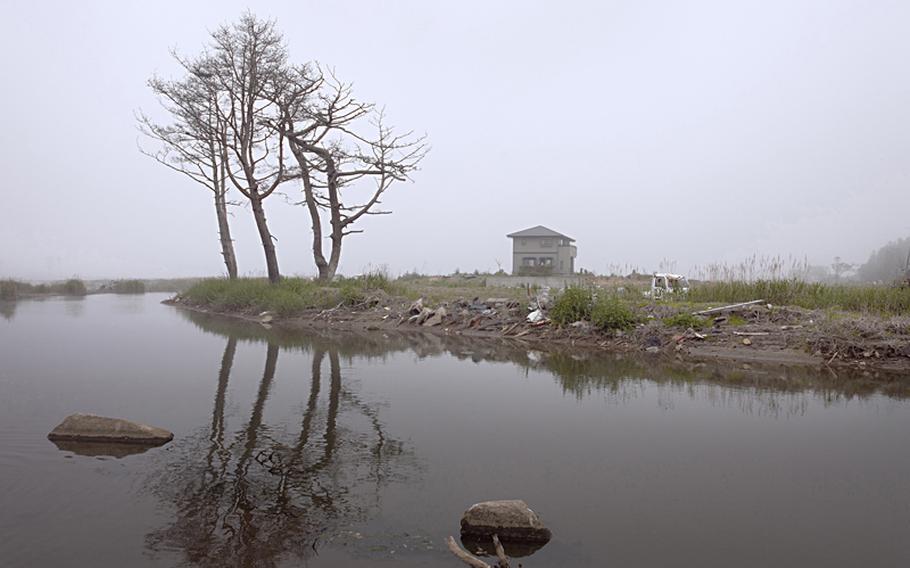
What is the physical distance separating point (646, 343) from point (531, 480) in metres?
7.10

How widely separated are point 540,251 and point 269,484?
45.8 meters

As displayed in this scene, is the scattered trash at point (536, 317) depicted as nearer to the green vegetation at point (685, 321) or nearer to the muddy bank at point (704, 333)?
the muddy bank at point (704, 333)

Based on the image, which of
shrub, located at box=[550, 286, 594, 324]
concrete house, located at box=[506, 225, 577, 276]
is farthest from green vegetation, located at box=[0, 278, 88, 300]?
concrete house, located at box=[506, 225, 577, 276]

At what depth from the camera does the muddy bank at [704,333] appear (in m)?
8.88

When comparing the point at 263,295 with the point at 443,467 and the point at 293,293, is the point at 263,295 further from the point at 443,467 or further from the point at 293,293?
the point at 443,467

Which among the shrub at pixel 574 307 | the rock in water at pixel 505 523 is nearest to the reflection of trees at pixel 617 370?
the shrub at pixel 574 307

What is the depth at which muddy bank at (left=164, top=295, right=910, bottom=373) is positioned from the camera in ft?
29.1

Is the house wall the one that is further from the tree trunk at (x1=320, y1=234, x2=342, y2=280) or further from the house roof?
the tree trunk at (x1=320, y1=234, x2=342, y2=280)

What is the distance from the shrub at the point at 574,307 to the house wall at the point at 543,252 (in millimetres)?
35697

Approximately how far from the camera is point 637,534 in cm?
321

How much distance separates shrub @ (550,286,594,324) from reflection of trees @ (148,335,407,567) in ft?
22.3

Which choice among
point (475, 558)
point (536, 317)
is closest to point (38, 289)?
point (536, 317)

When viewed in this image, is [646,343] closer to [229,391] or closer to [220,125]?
[229,391]

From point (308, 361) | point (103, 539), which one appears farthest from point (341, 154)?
point (103, 539)
